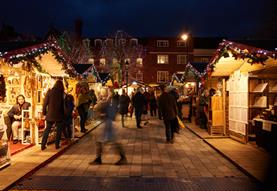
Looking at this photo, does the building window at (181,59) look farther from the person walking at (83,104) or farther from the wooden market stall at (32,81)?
the wooden market stall at (32,81)

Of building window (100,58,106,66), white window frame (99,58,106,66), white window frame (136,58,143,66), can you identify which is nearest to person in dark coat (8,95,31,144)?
building window (100,58,106,66)

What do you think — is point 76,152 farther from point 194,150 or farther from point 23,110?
point 194,150

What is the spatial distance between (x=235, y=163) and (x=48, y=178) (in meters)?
4.36

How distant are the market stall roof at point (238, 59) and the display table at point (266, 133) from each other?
162 cm

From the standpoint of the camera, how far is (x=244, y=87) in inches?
531

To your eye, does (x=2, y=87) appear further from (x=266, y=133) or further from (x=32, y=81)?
(x=266, y=133)

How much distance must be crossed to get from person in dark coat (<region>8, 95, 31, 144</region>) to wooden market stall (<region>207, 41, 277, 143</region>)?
639 cm

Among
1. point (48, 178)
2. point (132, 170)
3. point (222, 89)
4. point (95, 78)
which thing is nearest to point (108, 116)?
point (132, 170)

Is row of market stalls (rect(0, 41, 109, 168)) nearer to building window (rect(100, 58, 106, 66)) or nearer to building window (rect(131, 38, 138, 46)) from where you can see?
building window (rect(100, 58, 106, 66))

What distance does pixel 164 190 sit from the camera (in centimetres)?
739

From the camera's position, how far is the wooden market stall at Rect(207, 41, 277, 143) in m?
Answer: 12.1

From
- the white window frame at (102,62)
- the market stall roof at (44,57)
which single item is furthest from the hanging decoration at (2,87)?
the white window frame at (102,62)

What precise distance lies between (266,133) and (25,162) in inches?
254

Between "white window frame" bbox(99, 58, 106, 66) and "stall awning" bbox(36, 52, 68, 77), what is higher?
"white window frame" bbox(99, 58, 106, 66)
